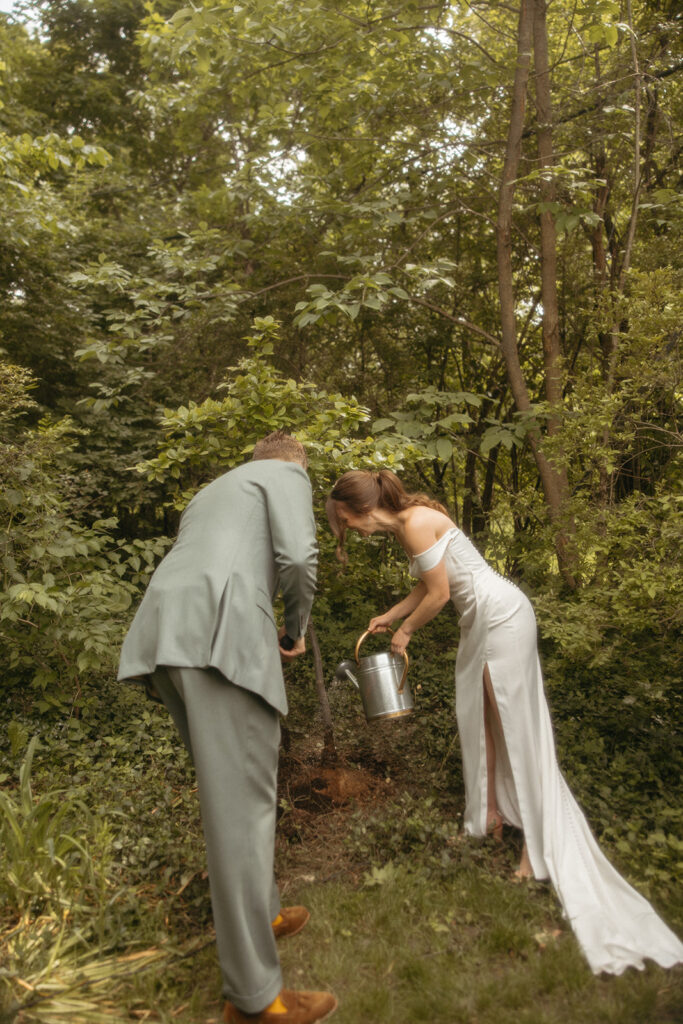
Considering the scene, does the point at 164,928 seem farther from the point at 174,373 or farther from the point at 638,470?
the point at 174,373

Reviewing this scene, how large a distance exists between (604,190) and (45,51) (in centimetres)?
856

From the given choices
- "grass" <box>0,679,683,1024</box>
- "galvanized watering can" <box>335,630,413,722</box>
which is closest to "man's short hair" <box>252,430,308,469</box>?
"galvanized watering can" <box>335,630,413,722</box>

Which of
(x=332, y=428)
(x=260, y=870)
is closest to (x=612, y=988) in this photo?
(x=260, y=870)

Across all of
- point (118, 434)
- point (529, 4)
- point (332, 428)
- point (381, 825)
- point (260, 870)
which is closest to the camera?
point (260, 870)

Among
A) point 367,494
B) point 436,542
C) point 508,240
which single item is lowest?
point 436,542

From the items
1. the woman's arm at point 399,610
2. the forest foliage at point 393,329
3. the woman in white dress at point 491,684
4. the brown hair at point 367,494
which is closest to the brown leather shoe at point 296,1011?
the woman in white dress at point 491,684

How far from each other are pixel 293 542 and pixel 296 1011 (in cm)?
156

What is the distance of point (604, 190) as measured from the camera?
20.9ft

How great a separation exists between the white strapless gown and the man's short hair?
799 millimetres

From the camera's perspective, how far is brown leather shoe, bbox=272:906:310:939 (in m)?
2.84

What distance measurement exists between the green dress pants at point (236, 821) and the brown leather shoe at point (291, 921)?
49 cm

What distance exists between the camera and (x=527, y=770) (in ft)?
10.5

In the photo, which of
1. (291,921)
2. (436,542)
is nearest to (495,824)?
(291,921)

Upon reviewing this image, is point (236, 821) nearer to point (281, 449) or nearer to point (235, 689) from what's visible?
point (235, 689)
